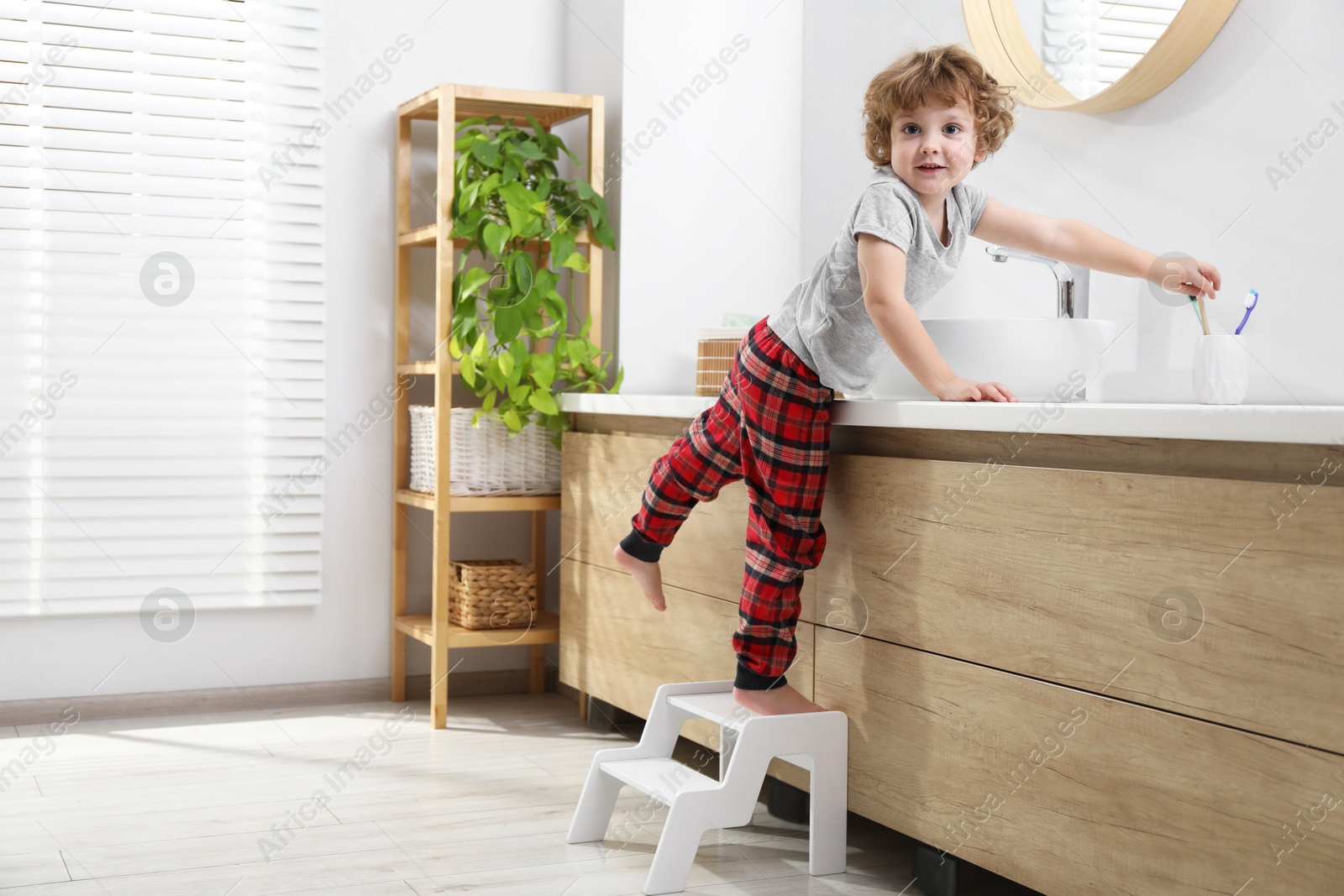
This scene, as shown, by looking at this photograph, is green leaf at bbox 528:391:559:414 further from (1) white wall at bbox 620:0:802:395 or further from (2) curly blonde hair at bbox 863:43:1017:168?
(2) curly blonde hair at bbox 863:43:1017:168

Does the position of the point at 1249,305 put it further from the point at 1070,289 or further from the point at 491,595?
the point at 491,595

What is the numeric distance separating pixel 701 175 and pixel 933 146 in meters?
1.07

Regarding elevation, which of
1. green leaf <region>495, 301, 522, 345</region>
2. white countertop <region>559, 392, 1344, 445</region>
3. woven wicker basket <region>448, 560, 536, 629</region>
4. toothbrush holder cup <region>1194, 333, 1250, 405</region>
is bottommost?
woven wicker basket <region>448, 560, 536, 629</region>

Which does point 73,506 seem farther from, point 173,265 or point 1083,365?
point 1083,365

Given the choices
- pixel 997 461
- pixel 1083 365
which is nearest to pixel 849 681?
pixel 997 461

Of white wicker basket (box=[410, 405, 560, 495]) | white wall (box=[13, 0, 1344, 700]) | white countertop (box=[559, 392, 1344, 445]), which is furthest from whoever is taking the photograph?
white wicker basket (box=[410, 405, 560, 495])

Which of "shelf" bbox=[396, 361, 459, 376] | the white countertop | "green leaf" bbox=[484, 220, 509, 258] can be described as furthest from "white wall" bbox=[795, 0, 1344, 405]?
Answer: "shelf" bbox=[396, 361, 459, 376]

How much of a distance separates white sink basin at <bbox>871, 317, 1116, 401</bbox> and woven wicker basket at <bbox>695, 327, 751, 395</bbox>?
62cm

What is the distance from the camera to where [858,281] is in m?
1.61

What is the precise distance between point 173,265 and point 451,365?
2.09ft

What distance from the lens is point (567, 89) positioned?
2.87 meters

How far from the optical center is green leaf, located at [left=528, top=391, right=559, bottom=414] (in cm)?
246

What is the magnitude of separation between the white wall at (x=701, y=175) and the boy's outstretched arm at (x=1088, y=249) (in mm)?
971

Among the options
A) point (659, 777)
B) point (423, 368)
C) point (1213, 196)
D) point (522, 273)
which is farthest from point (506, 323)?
point (1213, 196)
